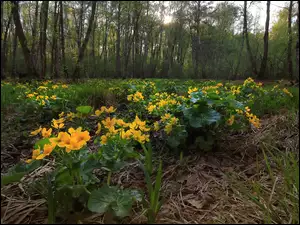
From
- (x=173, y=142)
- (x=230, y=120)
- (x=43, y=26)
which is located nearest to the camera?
(x=173, y=142)

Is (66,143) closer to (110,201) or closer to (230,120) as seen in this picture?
(110,201)

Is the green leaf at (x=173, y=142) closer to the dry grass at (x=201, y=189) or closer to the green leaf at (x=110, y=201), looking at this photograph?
the dry grass at (x=201, y=189)

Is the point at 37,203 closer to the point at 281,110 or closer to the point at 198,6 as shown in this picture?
the point at 281,110

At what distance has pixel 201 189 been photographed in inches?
52.7

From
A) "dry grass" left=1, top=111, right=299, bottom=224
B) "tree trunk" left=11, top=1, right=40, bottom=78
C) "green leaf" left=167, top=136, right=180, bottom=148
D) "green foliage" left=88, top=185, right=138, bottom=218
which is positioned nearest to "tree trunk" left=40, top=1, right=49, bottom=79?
"tree trunk" left=11, top=1, right=40, bottom=78

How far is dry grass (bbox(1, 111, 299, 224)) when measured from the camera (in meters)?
1.02

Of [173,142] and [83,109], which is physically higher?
[83,109]

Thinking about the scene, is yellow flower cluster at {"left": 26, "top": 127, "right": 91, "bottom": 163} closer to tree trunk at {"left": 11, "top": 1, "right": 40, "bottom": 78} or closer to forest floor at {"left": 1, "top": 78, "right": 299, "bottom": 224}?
forest floor at {"left": 1, "top": 78, "right": 299, "bottom": 224}

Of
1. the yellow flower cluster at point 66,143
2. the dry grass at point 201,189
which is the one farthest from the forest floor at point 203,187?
the yellow flower cluster at point 66,143

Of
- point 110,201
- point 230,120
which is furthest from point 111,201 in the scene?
point 230,120

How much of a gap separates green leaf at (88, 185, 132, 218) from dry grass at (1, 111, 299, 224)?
2.1 inches

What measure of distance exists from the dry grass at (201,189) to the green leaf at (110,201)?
2.1 inches

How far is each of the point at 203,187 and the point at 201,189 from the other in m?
0.03

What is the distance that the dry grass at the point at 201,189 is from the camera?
1.02 m
